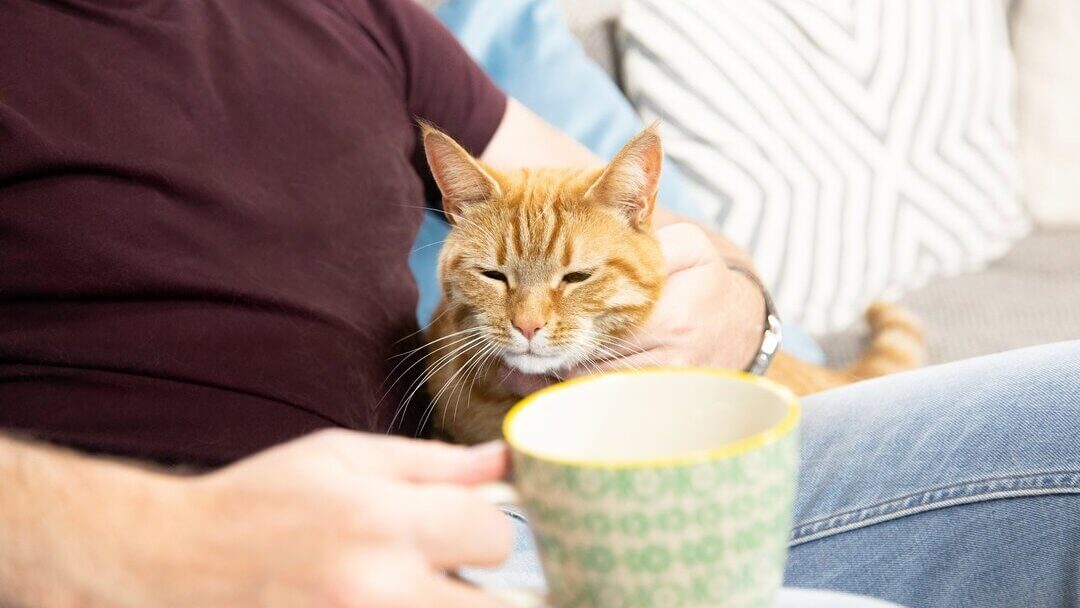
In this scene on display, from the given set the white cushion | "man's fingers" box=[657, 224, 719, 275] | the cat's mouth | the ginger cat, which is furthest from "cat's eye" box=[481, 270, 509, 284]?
the white cushion

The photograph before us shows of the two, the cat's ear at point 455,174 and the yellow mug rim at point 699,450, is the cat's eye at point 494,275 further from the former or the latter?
the yellow mug rim at point 699,450

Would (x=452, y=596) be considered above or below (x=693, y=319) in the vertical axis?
above

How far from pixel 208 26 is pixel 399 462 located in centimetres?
80

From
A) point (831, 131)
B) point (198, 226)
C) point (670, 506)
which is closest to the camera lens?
point (670, 506)

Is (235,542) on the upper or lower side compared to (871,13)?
lower

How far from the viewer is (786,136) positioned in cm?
198

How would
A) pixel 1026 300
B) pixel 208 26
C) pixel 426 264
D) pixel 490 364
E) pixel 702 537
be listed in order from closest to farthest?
pixel 702 537, pixel 208 26, pixel 490 364, pixel 426 264, pixel 1026 300

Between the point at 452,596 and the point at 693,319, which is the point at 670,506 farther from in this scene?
the point at 693,319

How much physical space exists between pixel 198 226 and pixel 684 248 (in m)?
0.56

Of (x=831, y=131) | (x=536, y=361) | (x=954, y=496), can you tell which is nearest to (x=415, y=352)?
(x=536, y=361)

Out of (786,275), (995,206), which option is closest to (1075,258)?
(995,206)

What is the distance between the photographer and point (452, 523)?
490 mm

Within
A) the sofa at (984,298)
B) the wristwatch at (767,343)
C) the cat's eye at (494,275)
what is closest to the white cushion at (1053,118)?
the sofa at (984,298)

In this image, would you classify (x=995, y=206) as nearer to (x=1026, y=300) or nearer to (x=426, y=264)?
(x=1026, y=300)
